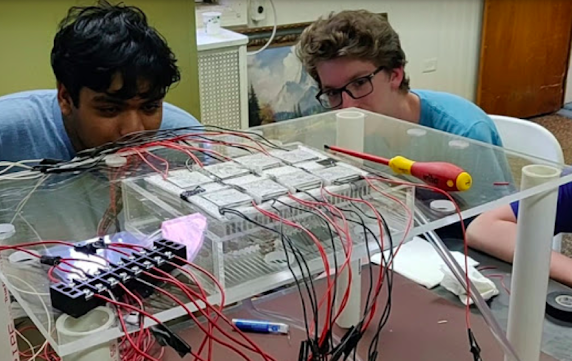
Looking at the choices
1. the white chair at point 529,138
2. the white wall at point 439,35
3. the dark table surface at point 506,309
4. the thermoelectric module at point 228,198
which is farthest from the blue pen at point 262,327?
the white wall at point 439,35

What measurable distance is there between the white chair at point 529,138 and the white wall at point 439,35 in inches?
63.2

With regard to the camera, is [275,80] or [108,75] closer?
[108,75]

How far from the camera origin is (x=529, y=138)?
1.75m

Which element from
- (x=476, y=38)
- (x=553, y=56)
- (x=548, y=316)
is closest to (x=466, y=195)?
(x=548, y=316)

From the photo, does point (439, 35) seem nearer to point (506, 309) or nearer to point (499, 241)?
point (499, 241)

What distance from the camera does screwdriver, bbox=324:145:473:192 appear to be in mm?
845

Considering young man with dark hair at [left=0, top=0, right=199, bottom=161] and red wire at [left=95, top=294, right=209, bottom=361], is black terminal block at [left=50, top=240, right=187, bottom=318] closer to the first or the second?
red wire at [left=95, top=294, right=209, bottom=361]

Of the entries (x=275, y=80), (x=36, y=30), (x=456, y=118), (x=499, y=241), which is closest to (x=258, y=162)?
(x=499, y=241)

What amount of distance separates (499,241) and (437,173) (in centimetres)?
51

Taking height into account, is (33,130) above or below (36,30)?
below

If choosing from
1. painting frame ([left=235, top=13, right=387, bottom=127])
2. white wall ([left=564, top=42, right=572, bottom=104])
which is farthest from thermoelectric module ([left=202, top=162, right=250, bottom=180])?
white wall ([left=564, top=42, right=572, bottom=104])

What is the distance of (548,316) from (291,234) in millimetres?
608

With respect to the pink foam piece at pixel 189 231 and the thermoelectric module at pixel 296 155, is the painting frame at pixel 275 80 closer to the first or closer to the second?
the thermoelectric module at pixel 296 155

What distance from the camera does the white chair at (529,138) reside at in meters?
1.66
